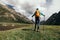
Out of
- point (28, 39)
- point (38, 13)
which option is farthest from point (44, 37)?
point (38, 13)

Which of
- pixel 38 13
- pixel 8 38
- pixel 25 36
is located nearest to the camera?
pixel 8 38

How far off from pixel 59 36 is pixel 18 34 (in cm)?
787

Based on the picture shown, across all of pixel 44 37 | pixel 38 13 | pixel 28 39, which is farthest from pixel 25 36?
pixel 38 13

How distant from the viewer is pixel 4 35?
107 ft

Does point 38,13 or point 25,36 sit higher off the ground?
point 38,13

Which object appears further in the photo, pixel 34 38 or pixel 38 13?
pixel 38 13

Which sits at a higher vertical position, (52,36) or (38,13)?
(38,13)

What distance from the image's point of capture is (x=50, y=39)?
33.4 meters

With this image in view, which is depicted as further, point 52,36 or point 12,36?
point 52,36

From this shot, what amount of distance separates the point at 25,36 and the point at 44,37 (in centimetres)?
354

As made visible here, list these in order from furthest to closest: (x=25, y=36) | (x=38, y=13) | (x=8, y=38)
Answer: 1. (x=38, y=13)
2. (x=25, y=36)
3. (x=8, y=38)

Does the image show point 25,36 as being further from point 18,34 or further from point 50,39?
point 50,39

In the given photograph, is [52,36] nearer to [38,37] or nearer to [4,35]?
[38,37]

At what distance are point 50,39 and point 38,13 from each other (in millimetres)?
6653
